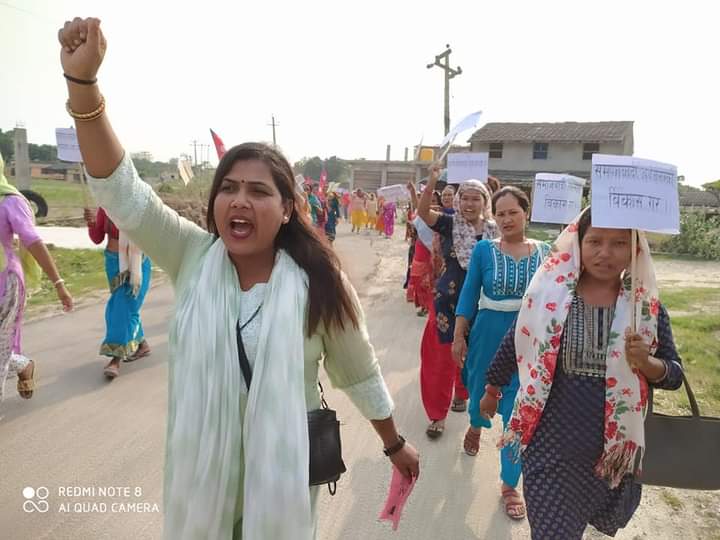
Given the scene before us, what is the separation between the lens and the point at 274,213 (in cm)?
167

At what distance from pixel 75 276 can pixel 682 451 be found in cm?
934

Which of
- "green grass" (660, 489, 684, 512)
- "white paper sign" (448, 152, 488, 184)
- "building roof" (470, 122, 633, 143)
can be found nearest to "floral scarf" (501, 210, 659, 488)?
"green grass" (660, 489, 684, 512)

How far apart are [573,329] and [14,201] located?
3340mm

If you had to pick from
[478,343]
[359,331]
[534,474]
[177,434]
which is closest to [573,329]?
[534,474]

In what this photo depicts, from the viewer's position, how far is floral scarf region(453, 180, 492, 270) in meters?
3.82

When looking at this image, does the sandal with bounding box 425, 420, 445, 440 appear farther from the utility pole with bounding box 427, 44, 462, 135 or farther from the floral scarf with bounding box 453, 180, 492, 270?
the utility pole with bounding box 427, 44, 462, 135

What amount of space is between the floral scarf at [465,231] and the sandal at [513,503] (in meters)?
1.54

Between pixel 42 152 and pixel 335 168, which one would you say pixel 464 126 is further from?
pixel 335 168

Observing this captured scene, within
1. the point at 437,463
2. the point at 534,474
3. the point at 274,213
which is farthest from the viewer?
the point at 437,463

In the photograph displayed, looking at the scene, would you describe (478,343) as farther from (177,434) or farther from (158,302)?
(158,302)

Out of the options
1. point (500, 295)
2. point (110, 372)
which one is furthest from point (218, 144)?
point (110, 372)

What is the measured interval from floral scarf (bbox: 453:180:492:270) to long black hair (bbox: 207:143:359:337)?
7.12 feet

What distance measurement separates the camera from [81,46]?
4.40 feet

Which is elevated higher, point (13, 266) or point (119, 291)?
point (13, 266)
